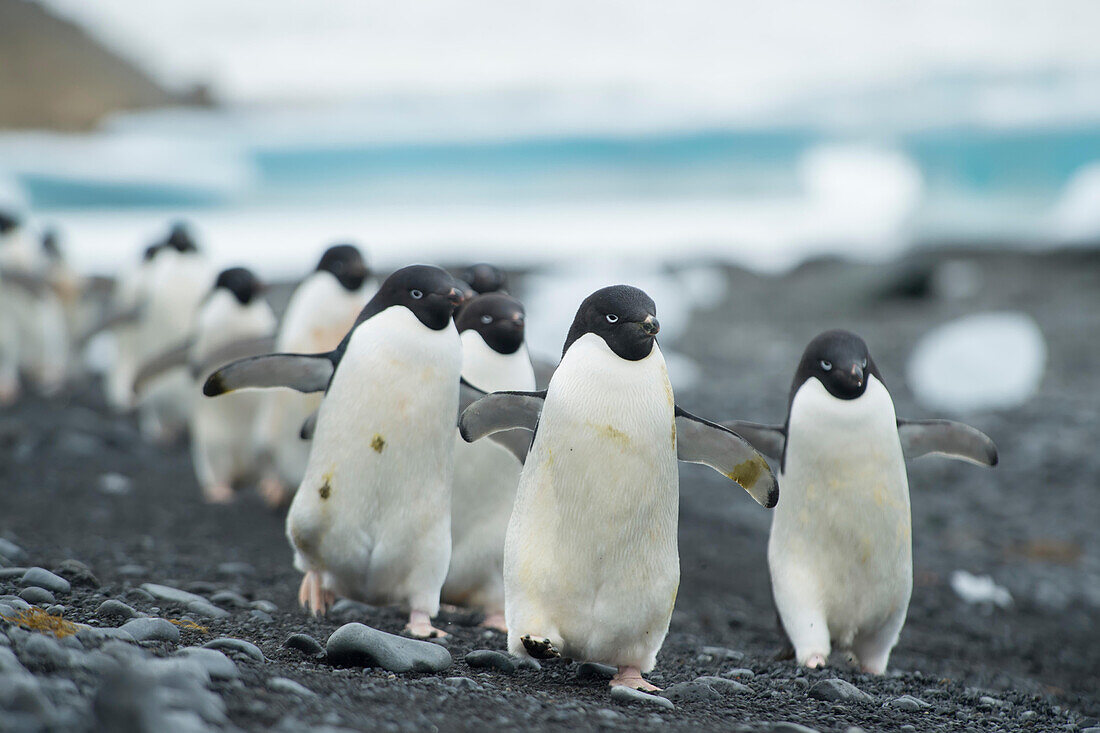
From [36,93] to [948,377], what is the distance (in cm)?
1809

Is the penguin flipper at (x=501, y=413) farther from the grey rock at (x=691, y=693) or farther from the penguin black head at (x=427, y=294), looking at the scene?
the grey rock at (x=691, y=693)

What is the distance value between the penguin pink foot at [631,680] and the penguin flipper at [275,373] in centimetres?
141

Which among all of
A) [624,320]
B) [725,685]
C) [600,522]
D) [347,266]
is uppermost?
[347,266]

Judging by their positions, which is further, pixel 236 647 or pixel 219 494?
pixel 219 494

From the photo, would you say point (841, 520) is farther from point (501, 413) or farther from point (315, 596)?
point (315, 596)

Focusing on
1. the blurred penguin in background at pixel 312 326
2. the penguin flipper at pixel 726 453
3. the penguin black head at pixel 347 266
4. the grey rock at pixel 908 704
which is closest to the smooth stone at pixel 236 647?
the penguin flipper at pixel 726 453

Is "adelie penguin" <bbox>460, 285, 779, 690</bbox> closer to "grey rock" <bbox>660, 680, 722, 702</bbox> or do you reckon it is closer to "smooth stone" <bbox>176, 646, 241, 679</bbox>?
"grey rock" <bbox>660, 680, 722, 702</bbox>

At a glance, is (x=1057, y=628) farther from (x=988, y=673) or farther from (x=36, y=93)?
(x=36, y=93)

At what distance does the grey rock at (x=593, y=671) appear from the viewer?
10.0 ft

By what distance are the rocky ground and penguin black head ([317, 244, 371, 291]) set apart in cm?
131

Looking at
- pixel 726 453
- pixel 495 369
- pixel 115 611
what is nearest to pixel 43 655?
pixel 115 611

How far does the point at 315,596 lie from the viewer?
3654 mm

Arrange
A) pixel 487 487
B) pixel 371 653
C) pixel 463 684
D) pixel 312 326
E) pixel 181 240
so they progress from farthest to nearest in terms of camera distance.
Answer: pixel 181 240 → pixel 312 326 → pixel 487 487 → pixel 371 653 → pixel 463 684

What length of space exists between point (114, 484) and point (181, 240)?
2268mm
